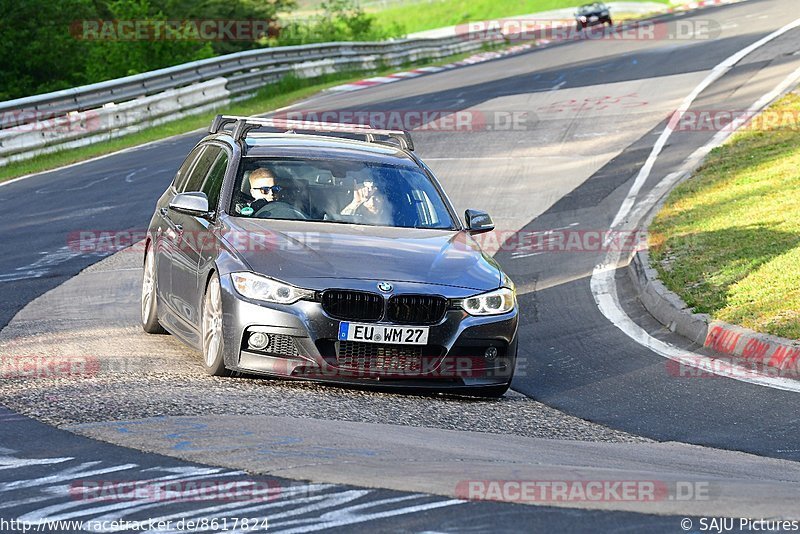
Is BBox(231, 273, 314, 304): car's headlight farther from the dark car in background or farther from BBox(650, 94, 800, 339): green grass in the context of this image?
the dark car in background

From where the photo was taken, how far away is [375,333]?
8359 mm

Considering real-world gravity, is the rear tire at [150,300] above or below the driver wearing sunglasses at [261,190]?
below

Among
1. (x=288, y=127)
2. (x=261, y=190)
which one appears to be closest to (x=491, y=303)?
(x=261, y=190)

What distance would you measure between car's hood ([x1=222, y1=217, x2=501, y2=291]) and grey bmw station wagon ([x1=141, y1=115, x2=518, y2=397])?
0.01 metres

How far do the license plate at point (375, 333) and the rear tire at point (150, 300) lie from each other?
258cm

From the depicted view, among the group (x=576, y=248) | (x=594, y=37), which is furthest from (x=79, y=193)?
(x=594, y=37)

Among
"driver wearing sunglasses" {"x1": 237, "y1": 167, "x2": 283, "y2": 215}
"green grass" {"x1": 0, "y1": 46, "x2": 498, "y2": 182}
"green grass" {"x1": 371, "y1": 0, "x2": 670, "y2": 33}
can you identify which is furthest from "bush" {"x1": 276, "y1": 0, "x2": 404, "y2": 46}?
"driver wearing sunglasses" {"x1": 237, "y1": 167, "x2": 283, "y2": 215}

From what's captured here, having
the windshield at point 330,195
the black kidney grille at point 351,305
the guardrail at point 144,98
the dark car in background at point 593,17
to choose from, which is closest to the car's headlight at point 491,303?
the black kidney grille at point 351,305

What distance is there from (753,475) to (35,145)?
64.6ft

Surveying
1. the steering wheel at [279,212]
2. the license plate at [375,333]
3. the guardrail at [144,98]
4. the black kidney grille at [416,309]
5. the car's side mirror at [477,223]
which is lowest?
the guardrail at [144,98]

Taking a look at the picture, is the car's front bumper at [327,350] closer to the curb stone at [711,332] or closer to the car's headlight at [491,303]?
the car's headlight at [491,303]

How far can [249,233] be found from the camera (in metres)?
9.14

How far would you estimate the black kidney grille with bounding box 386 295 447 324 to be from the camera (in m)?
8.41

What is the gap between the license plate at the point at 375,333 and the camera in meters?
8.36
